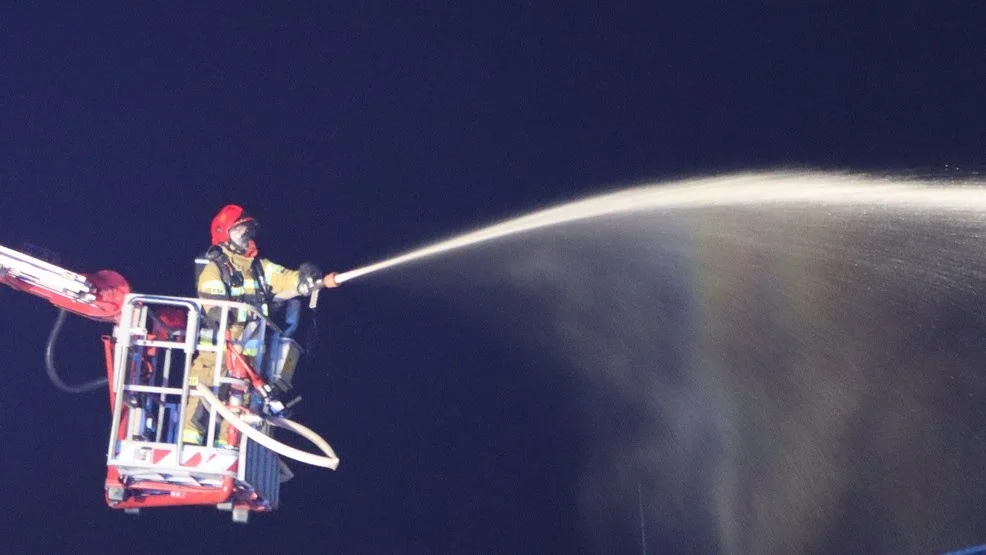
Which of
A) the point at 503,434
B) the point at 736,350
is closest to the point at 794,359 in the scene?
the point at 736,350

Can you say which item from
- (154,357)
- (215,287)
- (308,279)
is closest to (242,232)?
(215,287)

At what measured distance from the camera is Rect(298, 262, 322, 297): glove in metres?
10.0

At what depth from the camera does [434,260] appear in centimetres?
1346

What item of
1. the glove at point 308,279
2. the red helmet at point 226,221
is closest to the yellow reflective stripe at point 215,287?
the red helmet at point 226,221

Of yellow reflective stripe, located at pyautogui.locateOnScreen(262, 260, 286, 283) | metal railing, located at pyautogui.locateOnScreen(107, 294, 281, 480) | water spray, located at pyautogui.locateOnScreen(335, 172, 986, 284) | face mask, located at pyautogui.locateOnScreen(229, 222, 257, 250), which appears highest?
water spray, located at pyautogui.locateOnScreen(335, 172, 986, 284)

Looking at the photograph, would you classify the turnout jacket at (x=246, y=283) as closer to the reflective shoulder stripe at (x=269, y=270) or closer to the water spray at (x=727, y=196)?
the reflective shoulder stripe at (x=269, y=270)

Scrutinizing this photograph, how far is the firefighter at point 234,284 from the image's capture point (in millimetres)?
9617

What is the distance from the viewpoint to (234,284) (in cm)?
994

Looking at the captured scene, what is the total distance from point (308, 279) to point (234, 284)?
0.57 meters

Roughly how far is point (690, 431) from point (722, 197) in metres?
2.38

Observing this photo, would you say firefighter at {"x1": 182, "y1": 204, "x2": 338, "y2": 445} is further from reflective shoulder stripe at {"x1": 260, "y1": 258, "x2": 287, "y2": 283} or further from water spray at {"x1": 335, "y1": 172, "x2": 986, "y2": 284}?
water spray at {"x1": 335, "y1": 172, "x2": 986, "y2": 284}

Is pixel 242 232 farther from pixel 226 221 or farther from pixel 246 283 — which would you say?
pixel 246 283

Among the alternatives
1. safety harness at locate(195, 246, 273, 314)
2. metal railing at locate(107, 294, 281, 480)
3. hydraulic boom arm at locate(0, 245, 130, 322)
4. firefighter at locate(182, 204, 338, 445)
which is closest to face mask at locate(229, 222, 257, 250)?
firefighter at locate(182, 204, 338, 445)

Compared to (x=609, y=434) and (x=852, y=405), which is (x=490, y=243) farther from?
(x=852, y=405)
